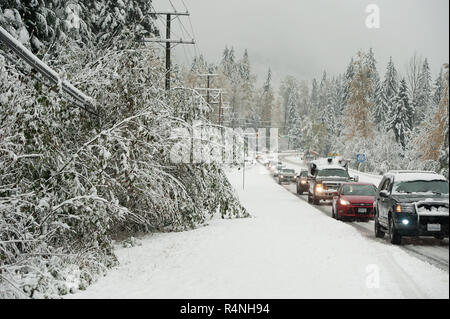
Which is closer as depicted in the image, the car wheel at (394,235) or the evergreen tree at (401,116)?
the car wheel at (394,235)

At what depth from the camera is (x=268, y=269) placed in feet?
29.3

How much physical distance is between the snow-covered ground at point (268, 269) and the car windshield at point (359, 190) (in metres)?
6.10

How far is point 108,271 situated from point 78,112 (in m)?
4.13

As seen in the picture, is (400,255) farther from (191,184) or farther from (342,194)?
(342,194)

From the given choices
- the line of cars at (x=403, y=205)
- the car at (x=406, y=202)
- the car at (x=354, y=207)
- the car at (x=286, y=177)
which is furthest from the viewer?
the car at (x=286, y=177)

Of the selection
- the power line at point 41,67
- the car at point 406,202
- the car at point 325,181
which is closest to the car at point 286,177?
the car at point 325,181

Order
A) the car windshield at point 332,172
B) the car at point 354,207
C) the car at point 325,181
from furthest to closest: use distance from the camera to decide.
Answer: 1. the car windshield at point 332,172
2. the car at point 325,181
3. the car at point 354,207

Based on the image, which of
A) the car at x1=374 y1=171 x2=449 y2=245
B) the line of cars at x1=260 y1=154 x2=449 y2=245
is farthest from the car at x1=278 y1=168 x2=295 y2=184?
the car at x1=374 y1=171 x2=449 y2=245

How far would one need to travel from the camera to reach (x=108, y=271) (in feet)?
31.2

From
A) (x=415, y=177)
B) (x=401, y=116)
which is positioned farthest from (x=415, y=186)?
(x=401, y=116)

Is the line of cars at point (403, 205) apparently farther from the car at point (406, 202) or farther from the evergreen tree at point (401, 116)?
the evergreen tree at point (401, 116)

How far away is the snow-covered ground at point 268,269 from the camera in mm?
7324

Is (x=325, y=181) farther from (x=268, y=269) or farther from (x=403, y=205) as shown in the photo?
(x=268, y=269)

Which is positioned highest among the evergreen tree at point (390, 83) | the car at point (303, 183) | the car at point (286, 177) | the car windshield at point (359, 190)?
the evergreen tree at point (390, 83)
